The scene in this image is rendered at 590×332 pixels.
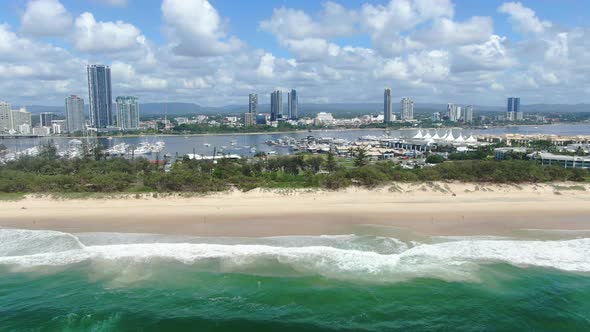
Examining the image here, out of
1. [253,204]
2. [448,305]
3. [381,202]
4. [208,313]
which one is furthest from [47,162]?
[448,305]

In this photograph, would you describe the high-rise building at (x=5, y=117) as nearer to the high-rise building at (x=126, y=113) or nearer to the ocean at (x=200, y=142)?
the ocean at (x=200, y=142)

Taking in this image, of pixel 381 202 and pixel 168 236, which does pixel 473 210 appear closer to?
pixel 381 202

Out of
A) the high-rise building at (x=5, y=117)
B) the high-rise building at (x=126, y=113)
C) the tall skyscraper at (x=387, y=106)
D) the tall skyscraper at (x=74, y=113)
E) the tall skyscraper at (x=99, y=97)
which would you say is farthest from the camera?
the tall skyscraper at (x=387, y=106)

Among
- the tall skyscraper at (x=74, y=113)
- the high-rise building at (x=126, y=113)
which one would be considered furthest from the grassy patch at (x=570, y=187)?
the high-rise building at (x=126, y=113)

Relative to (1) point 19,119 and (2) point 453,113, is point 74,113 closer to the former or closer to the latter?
(1) point 19,119

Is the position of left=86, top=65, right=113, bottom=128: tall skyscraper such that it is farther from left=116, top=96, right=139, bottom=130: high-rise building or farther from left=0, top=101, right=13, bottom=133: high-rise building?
left=0, top=101, right=13, bottom=133: high-rise building
